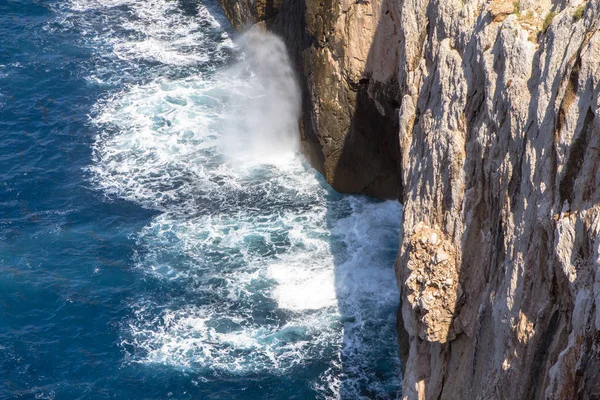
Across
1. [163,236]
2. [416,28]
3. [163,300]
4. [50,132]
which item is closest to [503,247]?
[416,28]

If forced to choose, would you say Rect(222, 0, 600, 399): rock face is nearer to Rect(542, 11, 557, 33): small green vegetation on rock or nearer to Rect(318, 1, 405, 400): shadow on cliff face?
Rect(542, 11, 557, 33): small green vegetation on rock

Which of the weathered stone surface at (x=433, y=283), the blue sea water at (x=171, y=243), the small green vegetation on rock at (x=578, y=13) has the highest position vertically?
the small green vegetation on rock at (x=578, y=13)

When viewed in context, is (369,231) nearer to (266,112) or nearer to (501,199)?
(266,112)

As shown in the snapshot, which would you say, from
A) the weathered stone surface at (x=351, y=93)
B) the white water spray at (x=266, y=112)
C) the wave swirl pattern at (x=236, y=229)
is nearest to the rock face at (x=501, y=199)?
the wave swirl pattern at (x=236, y=229)

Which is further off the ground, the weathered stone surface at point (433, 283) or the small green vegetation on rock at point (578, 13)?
the small green vegetation on rock at point (578, 13)

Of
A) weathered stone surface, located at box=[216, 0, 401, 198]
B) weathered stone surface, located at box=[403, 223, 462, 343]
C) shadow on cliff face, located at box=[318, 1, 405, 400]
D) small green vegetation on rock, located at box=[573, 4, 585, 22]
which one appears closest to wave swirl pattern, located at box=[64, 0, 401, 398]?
shadow on cliff face, located at box=[318, 1, 405, 400]

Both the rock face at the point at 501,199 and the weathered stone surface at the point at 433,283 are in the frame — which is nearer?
the rock face at the point at 501,199

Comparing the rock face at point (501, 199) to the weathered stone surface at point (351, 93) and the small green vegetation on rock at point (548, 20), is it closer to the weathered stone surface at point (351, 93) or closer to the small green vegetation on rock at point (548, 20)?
the small green vegetation on rock at point (548, 20)
